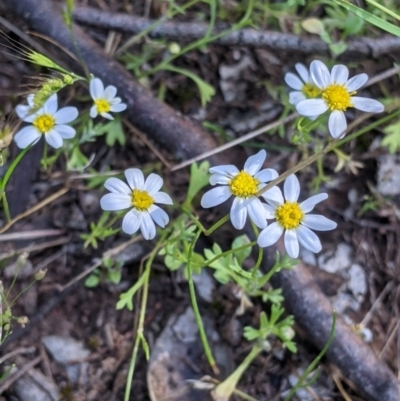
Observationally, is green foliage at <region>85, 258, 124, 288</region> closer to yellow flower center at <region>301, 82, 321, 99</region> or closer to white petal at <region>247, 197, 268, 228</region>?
white petal at <region>247, 197, 268, 228</region>

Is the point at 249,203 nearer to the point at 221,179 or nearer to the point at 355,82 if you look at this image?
the point at 221,179

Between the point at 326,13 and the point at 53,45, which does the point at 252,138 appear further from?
the point at 53,45

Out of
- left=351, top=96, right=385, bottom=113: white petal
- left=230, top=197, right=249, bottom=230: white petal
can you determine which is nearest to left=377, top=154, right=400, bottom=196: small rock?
left=351, top=96, right=385, bottom=113: white petal

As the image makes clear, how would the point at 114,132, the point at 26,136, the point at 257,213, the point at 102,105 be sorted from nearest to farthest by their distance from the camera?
the point at 257,213, the point at 26,136, the point at 102,105, the point at 114,132

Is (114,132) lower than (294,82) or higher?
lower

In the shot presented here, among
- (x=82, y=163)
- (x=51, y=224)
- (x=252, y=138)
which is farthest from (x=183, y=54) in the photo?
(x=51, y=224)

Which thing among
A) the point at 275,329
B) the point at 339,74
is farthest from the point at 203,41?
the point at 275,329

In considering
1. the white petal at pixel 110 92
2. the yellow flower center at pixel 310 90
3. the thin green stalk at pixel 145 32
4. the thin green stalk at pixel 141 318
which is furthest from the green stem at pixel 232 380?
the thin green stalk at pixel 145 32
